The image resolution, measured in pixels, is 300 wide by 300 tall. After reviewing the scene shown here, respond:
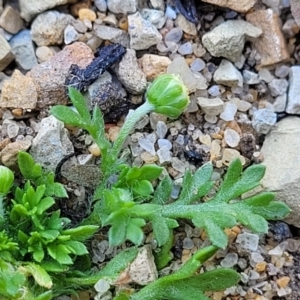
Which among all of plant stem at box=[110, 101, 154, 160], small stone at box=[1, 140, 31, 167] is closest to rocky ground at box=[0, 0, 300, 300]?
small stone at box=[1, 140, 31, 167]

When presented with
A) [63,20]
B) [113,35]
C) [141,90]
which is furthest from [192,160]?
[63,20]

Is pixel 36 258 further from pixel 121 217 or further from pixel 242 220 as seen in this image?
pixel 242 220

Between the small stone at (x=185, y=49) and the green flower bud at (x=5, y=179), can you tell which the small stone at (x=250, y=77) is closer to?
the small stone at (x=185, y=49)

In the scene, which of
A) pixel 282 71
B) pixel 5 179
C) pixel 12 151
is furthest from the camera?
pixel 282 71

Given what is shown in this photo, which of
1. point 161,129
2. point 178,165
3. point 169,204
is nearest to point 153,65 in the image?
point 161,129

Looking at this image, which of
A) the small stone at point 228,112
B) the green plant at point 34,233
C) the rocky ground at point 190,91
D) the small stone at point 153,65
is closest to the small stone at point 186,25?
the rocky ground at point 190,91

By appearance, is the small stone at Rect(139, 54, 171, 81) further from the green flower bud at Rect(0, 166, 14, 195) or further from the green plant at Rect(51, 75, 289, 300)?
the green flower bud at Rect(0, 166, 14, 195)

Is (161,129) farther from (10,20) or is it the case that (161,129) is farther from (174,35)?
(10,20)
